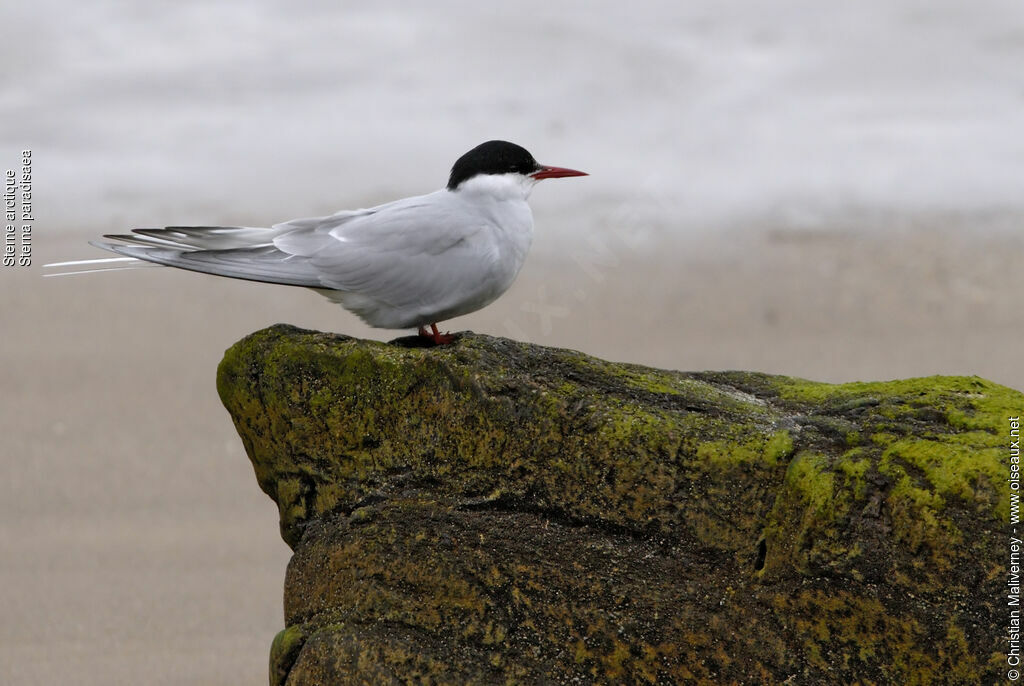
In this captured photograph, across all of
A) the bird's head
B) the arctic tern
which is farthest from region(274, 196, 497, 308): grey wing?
the bird's head

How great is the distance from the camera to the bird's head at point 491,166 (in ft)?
19.3

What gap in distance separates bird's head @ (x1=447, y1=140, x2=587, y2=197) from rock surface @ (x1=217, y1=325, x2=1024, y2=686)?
1.04 meters

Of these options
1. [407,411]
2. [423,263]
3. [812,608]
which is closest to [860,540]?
[812,608]

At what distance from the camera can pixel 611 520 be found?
4.88 meters

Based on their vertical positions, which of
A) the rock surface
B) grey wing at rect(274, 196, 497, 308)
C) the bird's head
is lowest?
the rock surface

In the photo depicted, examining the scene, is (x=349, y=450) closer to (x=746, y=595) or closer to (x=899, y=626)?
(x=746, y=595)

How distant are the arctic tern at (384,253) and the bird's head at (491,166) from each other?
0.08m

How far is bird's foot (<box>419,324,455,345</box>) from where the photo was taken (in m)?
5.60

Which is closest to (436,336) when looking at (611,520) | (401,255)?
(401,255)

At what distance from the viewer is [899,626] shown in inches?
179

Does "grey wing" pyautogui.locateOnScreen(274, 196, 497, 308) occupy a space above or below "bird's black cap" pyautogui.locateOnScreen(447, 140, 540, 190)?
below

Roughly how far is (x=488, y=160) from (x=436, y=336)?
1022mm

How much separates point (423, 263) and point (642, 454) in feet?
5.07

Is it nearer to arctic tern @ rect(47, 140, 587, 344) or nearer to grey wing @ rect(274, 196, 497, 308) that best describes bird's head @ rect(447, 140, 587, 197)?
arctic tern @ rect(47, 140, 587, 344)
